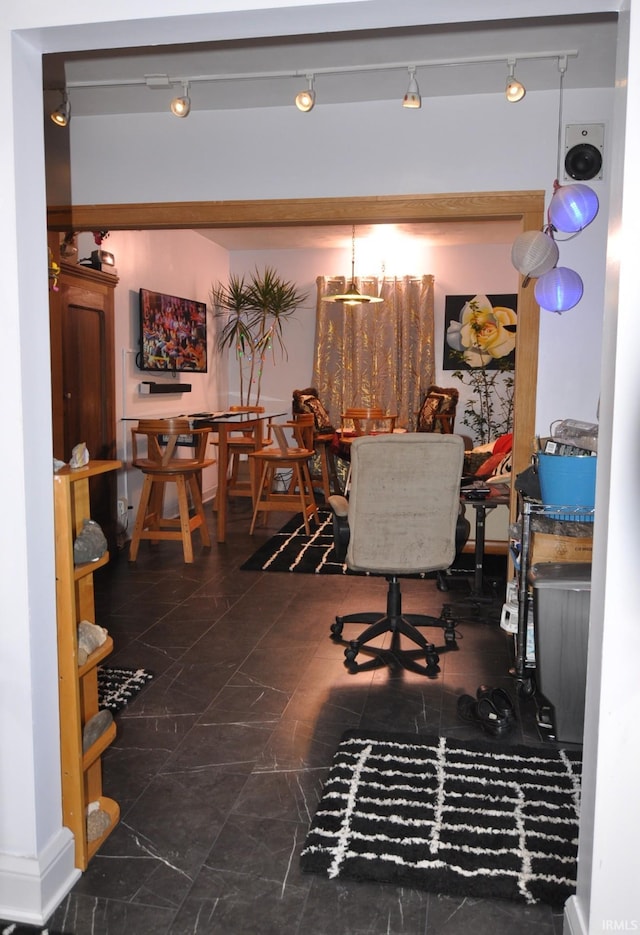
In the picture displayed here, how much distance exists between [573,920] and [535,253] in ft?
9.05

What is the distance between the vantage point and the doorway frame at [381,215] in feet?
13.1

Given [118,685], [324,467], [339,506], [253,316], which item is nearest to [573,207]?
[339,506]

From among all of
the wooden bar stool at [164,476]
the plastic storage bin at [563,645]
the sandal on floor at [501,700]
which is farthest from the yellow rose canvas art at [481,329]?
the plastic storage bin at [563,645]

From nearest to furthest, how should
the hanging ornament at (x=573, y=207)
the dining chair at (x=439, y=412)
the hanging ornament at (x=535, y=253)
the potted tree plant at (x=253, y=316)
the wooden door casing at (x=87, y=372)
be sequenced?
the hanging ornament at (x=573, y=207) < the hanging ornament at (x=535, y=253) < the wooden door casing at (x=87, y=372) < the dining chair at (x=439, y=412) < the potted tree plant at (x=253, y=316)

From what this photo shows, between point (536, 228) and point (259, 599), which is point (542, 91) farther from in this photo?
point (259, 599)

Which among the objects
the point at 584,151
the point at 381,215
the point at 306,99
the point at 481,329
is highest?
the point at 306,99

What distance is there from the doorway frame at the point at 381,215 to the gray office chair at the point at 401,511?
0.68 meters

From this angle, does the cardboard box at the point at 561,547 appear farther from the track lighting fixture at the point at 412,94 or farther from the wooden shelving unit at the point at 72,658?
the track lighting fixture at the point at 412,94

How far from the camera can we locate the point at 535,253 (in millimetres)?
3568

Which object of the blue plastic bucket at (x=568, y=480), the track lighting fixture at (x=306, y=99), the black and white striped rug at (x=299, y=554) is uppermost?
the track lighting fixture at (x=306, y=99)

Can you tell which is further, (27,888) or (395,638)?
(395,638)

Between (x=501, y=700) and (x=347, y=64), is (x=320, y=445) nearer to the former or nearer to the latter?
(x=347, y=64)

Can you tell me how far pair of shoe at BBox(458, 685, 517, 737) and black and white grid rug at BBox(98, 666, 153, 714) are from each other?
1.40 metres

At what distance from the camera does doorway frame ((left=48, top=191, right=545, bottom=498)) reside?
400cm
